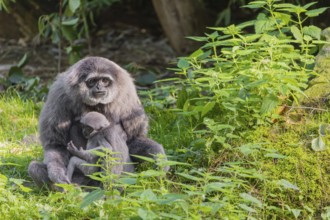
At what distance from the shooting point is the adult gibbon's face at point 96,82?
6.40m

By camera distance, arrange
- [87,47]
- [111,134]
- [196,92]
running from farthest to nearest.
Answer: [87,47] < [196,92] < [111,134]

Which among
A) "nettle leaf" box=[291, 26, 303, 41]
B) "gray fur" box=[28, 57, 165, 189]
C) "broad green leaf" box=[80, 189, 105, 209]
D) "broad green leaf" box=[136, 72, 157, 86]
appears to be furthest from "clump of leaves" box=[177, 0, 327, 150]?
"broad green leaf" box=[136, 72, 157, 86]

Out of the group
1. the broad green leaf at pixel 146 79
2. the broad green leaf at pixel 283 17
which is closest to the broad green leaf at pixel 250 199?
the broad green leaf at pixel 283 17

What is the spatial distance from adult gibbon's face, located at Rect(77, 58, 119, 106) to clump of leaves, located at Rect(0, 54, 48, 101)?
10.3ft

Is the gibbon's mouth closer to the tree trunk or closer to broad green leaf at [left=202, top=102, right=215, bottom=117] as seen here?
broad green leaf at [left=202, top=102, right=215, bottom=117]

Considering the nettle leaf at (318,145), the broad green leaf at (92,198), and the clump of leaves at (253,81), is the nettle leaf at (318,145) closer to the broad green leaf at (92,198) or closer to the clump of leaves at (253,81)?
the clump of leaves at (253,81)

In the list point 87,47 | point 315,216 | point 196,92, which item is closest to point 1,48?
point 87,47

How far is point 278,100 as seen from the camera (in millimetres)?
6422

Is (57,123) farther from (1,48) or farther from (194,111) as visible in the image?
(1,48)

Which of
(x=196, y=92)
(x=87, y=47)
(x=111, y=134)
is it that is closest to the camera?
(x=111, y=134)

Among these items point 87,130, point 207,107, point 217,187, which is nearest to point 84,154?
point 87,130

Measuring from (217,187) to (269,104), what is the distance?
1455 millimetres

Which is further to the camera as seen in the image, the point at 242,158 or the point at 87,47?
the point at 87,47

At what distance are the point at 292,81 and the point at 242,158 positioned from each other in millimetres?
768
